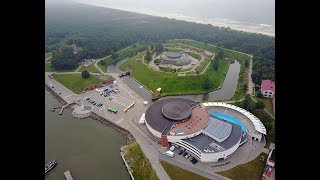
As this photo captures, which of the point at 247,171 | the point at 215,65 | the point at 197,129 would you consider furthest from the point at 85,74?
the point at 247,171

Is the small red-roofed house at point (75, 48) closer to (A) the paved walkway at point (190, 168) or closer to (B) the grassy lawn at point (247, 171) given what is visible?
(A) the paved walkway at point (190, 168)

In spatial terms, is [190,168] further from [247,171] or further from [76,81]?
[76,81]

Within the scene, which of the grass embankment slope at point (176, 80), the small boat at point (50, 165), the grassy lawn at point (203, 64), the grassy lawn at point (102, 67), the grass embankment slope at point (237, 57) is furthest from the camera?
the grassy lawn at point (102, 67)

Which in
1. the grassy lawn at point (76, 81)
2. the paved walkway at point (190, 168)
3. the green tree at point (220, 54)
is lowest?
the paved walkway at point (190, 168)

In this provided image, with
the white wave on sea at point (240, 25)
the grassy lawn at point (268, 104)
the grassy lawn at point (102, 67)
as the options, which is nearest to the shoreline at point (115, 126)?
the grassy lawn at point (102, 67)
